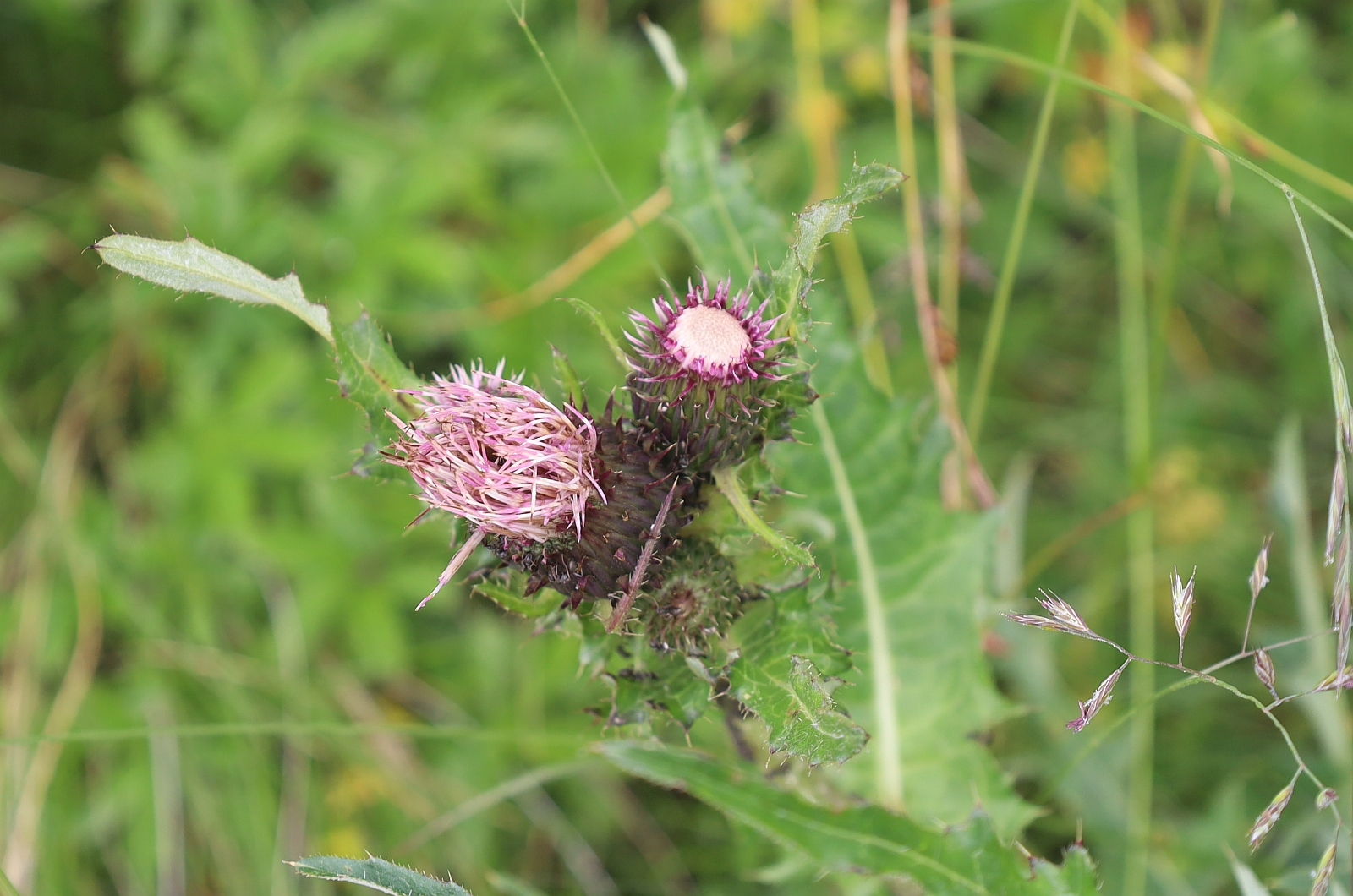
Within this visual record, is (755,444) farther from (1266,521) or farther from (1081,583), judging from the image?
(1266,521)

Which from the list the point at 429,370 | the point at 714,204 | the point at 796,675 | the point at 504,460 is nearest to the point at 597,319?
the point at 504,460

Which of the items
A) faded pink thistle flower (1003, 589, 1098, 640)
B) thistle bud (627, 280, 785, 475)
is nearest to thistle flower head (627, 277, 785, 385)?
thistle bud (627, 280, 785, 475)

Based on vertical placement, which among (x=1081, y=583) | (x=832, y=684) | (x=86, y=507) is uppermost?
(x=86, y=507)

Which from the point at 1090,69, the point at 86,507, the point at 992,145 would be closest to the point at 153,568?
the point at 86,507

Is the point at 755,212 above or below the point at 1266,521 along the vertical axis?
above

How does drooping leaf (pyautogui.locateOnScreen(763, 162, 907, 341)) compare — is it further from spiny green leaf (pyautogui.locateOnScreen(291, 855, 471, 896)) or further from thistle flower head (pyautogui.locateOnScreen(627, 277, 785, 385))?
spiny green leaf (pyautogui.locateOnScreen(291, 855, 471, 896))

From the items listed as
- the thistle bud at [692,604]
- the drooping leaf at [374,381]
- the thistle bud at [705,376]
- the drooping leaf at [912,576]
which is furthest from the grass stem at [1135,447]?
the drooping leaf at [374,381]

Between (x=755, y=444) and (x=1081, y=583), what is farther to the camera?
(x=1081, y=583)
